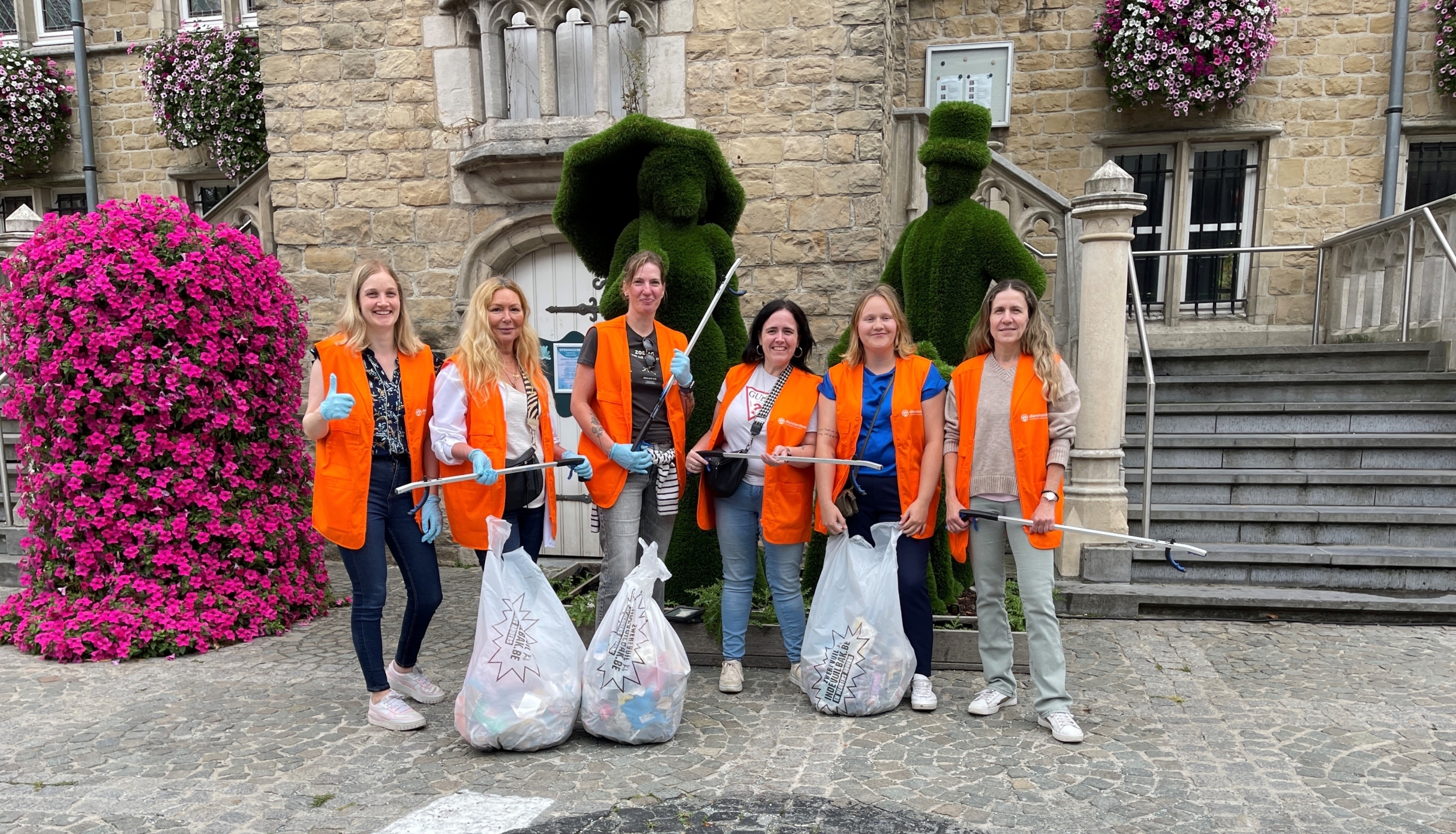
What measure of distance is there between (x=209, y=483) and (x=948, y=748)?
12.7 ft

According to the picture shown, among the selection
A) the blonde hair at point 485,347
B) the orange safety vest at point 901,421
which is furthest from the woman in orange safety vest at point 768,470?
the blonde hair at point 485,347

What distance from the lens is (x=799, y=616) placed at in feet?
12.1

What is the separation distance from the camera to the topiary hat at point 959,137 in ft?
14.2

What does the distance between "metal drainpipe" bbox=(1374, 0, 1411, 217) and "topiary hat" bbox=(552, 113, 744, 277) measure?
6.53 m

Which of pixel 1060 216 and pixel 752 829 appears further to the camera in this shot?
pixel 1060 216

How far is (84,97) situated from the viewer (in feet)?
29.2

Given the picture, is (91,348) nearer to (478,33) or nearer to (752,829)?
(478,33)

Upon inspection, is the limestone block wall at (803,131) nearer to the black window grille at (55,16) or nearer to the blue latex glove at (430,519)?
the blue latex glove at (430,519)

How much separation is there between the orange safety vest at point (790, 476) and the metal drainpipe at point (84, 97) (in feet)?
28.1

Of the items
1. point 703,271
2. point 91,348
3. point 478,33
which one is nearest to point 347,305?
point 703,271

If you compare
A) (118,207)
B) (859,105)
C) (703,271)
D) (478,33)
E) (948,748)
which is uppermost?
(478,33)

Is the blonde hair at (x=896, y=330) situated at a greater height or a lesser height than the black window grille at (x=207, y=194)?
lesser

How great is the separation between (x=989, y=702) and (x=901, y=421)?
116 centimetres

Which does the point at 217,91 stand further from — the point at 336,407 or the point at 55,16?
A: the point at 336,407
